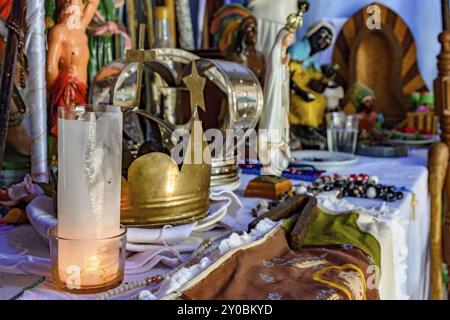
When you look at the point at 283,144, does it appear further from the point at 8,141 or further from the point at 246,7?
the point at 246,7

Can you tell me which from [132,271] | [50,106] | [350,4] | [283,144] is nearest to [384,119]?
[350,4]

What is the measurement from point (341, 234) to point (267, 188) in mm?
230

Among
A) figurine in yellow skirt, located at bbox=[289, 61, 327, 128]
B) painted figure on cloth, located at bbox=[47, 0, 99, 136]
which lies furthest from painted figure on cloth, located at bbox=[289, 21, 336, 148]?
painted figure on cloth, located at bbox=[47, 0, 99, 136]

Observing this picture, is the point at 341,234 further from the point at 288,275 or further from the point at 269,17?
the point at 269,17

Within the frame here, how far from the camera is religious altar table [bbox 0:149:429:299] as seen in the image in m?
0.54

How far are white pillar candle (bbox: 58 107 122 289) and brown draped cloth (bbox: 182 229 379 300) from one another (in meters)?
0.09

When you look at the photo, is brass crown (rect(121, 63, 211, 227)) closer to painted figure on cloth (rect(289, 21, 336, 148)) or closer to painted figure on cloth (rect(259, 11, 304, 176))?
painted figure on cloth (rect(259, 11, 304, 176))

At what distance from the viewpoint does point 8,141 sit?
91cm

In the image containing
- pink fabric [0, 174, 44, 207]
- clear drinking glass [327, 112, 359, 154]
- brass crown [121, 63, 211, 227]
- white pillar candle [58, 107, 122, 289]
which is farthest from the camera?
clear drinking glass [327, 112, 359, 154]

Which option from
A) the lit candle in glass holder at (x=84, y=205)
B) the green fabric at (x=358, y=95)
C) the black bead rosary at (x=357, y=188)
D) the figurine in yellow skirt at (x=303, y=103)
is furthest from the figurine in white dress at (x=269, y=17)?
the lit candle in glass holder at (x=84, y=205)

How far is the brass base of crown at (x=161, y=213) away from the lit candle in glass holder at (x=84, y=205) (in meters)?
0.12

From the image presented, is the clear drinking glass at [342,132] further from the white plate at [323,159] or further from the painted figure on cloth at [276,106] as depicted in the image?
the painted figure on cloth at [276,106]

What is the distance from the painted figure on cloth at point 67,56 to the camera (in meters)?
0.91

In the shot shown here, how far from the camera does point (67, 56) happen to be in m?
0.94
